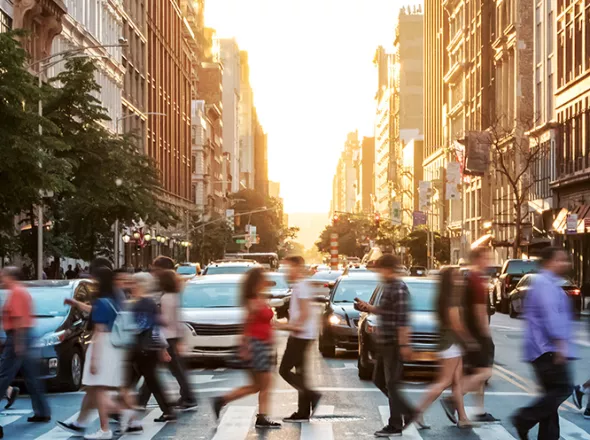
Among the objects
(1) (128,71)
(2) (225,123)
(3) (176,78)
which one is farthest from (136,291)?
A: (2) (225,123)

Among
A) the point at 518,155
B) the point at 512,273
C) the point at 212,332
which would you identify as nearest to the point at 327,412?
the point at 212,332

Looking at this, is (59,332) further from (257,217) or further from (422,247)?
(257,217)

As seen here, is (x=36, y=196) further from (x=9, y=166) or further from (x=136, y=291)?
(x=136, y=291)

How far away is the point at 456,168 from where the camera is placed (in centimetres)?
9550

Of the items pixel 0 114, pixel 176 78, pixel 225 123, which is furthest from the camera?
pixel 225 123

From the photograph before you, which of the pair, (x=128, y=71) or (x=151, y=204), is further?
(x=128, y=71)

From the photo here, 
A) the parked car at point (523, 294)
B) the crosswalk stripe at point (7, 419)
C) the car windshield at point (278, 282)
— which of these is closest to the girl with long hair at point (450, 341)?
the crosswalk stripe at point (7, 419)

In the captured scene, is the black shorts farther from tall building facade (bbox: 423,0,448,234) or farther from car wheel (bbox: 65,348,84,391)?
tall building facade (bbox: 423,0,448,234)

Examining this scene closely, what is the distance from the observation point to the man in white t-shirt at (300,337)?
13.4 meters

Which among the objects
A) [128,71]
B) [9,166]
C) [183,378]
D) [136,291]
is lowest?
[183,378]

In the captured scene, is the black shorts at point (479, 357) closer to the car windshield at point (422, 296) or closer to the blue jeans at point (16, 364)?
the blue jeans at point (16, 364)

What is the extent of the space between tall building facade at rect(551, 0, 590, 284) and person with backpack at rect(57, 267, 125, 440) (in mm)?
→ 44812

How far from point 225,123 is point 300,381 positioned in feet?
600

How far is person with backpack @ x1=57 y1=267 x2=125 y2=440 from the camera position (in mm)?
12320
